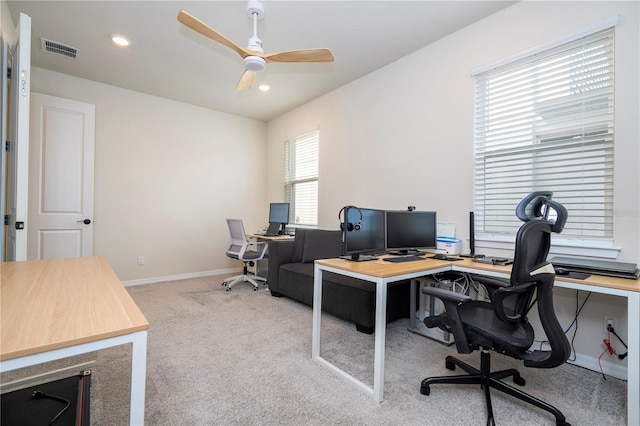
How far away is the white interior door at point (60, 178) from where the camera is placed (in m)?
3.43

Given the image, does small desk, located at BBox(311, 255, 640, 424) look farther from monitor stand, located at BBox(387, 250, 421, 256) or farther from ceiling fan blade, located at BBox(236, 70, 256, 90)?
ceiling fan blade, located at BBox(236, 70, 256, 90)

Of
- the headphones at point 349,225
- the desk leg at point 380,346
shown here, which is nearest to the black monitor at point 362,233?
the headphones at point 349,225

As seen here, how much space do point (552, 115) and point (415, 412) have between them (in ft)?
7.69

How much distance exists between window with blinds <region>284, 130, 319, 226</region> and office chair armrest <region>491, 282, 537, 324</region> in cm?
317

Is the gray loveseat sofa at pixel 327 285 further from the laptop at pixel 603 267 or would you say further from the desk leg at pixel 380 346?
the laptop at pixel 603 267

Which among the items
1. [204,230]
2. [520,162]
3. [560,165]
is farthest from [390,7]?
[204,230]

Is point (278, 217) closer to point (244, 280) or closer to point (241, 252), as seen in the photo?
point (241, 252)

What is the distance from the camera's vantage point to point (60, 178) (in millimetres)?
3580

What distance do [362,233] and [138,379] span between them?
1.76 metres

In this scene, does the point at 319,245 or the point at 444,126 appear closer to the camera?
the point at 444,126

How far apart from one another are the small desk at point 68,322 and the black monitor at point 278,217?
3.25 metres

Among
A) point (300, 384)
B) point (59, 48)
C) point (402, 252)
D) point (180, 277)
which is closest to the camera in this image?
point (300, 384)

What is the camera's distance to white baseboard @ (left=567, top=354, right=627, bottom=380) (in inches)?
74.9

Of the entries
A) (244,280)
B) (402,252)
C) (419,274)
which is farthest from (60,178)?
(419,274)
